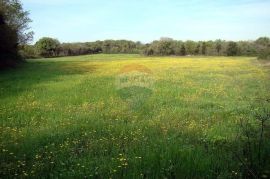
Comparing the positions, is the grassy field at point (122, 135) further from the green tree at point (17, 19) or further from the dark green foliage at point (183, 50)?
the dark green foliage at point (183, 50)

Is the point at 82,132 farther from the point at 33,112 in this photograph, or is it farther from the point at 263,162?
the point at 263,162

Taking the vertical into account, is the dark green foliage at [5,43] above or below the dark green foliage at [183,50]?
above

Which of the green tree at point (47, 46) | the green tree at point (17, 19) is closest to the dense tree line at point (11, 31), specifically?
the green tree at point (17, 19)

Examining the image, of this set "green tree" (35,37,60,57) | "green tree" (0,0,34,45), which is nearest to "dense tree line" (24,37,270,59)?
"green tree" (35,37,60,57)

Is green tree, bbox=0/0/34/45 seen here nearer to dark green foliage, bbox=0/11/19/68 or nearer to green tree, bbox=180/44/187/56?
dark green foliage, bbox=0/11/19/68

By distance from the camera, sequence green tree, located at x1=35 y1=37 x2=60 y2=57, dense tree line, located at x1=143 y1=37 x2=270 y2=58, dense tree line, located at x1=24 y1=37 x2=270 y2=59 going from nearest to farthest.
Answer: green tree, located at x1=35 y1=37 x2=60 y2=57, dense tree line, located at x1=24 y1=37 x2=270 y2=59, dense tree line, located at x1=143 y1=37 x2=270 y2=58

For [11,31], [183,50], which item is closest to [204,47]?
[183,50]

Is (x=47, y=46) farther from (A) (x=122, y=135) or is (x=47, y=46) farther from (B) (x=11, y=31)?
(A) (x=122, y=135)

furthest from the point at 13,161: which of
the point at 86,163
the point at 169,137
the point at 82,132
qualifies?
the point at 169,137

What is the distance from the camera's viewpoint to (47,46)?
10081 cm

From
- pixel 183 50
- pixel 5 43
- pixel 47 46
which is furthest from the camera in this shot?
pixel 183 50

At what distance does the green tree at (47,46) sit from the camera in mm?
99625

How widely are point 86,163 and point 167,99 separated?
973cm

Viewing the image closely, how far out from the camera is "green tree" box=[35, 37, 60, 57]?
99.6m
